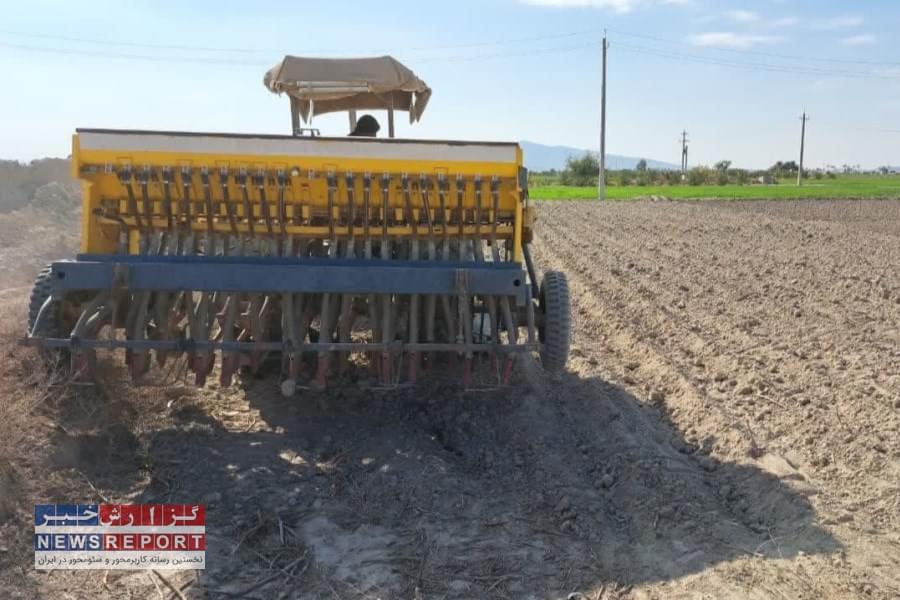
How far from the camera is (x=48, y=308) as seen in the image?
541 cm

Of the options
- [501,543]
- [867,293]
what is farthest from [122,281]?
[867,293]

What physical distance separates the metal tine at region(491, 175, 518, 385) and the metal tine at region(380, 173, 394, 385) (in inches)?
25.8

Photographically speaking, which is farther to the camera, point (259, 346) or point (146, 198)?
point (146, 198)

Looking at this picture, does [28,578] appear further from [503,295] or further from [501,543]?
[503,295]

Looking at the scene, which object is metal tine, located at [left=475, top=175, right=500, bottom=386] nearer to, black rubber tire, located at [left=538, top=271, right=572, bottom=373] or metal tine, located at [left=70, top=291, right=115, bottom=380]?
black rubber tire, located at [left=538, top=271, right=572, bottom=373]

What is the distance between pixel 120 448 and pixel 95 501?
0.69m

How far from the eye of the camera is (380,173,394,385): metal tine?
543 cm

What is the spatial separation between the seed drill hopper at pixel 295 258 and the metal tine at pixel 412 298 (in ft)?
0.03

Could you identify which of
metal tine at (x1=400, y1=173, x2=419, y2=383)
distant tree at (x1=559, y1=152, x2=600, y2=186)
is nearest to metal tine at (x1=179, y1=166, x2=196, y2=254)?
metal tine at (x1=400, y1=173, x2=419, y2=383)

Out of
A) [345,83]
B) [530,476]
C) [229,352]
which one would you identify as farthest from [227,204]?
[530,476]

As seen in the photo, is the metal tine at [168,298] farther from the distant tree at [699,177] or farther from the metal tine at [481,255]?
the distant tree at [699,177]

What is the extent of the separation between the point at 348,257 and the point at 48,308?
6.05ft

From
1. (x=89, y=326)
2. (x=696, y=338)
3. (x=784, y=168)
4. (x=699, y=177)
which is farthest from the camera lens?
(x=784, y=168)

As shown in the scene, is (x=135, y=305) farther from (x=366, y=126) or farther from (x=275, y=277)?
(x=366, y=126)
